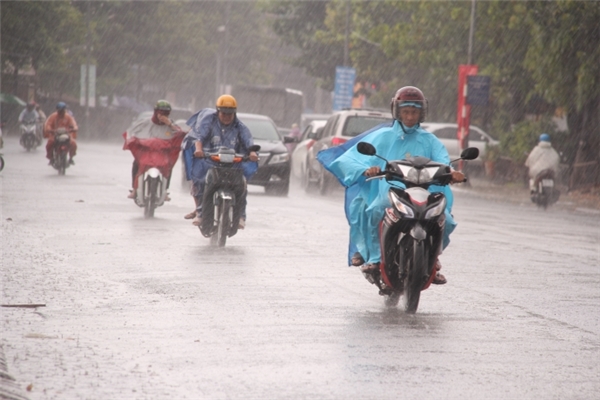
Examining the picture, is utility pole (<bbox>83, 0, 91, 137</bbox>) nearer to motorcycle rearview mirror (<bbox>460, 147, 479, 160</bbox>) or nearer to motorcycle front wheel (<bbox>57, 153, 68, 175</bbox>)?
motorcycle front wheel (<bbox>57, 153, 68, 175</bbox>)

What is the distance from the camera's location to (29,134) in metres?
40.8

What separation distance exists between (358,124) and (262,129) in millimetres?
2116

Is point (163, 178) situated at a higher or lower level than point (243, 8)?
lower

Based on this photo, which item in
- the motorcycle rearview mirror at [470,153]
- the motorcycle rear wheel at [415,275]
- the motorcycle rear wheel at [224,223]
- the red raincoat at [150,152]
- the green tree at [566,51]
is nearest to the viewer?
the motorcycle rear wheel at [415,275]

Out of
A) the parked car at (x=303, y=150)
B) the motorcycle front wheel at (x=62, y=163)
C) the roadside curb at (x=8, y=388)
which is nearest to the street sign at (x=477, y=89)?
the parked car at (x=303, y=150)

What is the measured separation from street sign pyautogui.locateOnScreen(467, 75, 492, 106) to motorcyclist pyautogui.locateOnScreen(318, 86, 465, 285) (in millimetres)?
24256

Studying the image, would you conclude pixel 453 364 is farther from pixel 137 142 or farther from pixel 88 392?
pixel 137 142

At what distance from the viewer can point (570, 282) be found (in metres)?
11.2

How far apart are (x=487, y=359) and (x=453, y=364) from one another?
11.6 inches

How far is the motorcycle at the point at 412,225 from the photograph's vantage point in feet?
28.5

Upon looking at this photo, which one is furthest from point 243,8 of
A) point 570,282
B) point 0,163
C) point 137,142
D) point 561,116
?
point 570,282

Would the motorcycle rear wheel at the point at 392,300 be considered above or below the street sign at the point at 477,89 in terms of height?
below

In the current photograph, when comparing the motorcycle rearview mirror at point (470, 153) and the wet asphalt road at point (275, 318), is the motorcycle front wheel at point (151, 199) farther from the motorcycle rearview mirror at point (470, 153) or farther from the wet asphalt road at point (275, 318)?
the motorcycle rearview mirror at point (470, 153)

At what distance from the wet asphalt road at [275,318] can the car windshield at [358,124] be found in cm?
984
